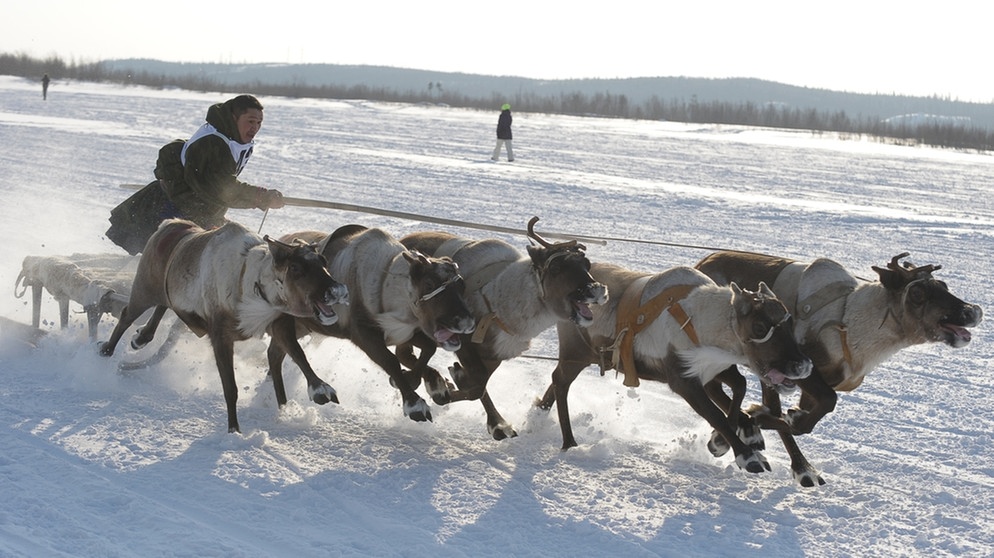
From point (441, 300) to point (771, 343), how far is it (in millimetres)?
1983

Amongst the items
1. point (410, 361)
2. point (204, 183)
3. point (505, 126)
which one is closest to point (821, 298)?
point (410, 361)

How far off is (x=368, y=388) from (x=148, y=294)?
1.80 metres

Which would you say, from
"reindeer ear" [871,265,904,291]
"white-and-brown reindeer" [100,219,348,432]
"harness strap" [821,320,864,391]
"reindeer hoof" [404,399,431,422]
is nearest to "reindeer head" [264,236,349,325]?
"white-and-brown reindeer" [100,219,348,432]

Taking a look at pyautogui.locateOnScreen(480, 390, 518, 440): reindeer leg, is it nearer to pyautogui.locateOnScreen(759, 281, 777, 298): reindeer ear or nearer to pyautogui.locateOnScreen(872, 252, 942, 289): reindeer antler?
pyautogui.locateOnScreen(759, 281, 777, 298): reindeer ear

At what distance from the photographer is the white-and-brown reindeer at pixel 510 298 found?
21.3 feet

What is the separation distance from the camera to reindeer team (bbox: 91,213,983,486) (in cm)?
623

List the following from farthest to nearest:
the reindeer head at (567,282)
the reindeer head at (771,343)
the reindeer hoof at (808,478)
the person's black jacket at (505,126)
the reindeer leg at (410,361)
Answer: the person's black jacket at (505,126)
the reindeer leg at (410,361)
the reindeer head at (567,282)
the reindeer hoof at (808,478)
the reindeer head at (771,343)

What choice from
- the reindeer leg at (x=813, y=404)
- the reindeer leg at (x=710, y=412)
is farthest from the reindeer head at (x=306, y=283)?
the reindeer leg at (x=813, y=404)

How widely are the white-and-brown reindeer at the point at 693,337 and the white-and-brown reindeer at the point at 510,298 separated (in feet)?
1.10

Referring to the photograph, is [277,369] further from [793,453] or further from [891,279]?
[891,279]

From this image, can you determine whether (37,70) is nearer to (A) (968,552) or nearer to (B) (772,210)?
(B) (772,210)

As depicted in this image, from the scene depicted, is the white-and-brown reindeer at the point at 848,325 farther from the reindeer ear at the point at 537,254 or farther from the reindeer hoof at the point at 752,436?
the reindeer ear at the point at 537,254

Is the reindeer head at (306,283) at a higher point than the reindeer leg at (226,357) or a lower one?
higher

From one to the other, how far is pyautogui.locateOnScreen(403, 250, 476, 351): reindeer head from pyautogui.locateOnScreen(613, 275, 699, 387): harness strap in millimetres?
930
